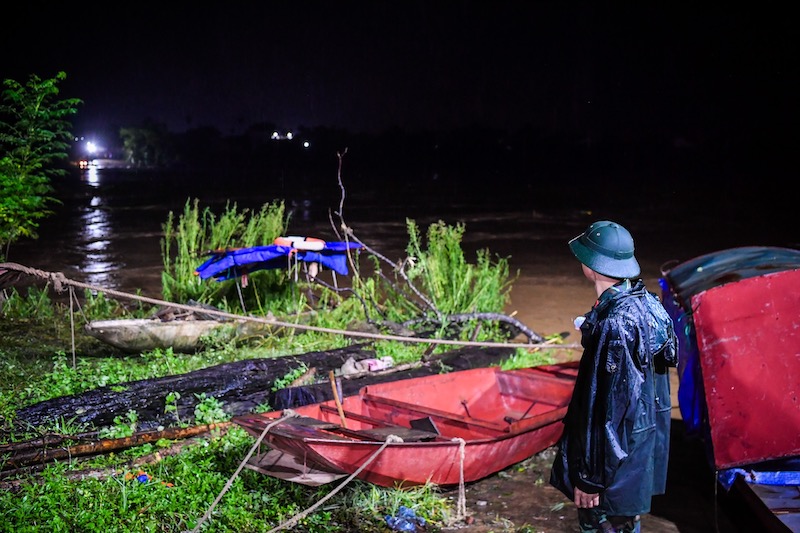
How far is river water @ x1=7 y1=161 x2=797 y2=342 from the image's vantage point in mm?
12554

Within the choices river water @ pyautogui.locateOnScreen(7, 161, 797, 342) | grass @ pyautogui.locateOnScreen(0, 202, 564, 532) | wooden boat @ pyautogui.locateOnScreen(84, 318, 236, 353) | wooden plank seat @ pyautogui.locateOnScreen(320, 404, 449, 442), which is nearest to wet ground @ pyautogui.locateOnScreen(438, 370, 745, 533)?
grass @ pyautogui.locateOnScreen(0, 202, 564, 532)

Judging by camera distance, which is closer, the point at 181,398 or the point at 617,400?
the point at 617,400

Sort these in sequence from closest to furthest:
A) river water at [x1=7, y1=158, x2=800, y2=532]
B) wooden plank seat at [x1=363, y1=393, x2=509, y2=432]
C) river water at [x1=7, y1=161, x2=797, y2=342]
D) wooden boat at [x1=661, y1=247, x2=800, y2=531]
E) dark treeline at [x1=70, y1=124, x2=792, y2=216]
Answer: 1. wooden boat at [x1=661, y1=247, x2=800, y2=531]
2. wooden plank seat at [x1=363, y1=393, x2=509, y2=432]
3. river water at [x1=7, y1=158, x2=800, y2=532]
4. river water at [x1=7, y1=161, x2=797, y2=342]
5. dark treeline at [x1=70, y1=124, x2=792, y2=216]

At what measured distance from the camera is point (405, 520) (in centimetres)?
452

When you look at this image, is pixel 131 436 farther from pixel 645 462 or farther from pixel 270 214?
pixel 270 214

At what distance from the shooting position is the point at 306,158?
256 feet

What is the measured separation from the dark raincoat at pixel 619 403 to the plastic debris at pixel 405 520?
5.69ft

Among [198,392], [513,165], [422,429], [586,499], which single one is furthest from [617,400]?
[513,165]

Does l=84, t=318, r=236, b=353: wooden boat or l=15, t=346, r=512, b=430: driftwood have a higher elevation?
l=84, t=318, r=236, b=353: wooden boat

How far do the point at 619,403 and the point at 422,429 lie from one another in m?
2.62

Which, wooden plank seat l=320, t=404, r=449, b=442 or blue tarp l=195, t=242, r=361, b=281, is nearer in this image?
wooden plank seat l=320, t=404, r=449, b=442

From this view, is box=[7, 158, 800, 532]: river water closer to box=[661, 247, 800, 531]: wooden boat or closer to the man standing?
box=[661, 247, 800, 531]: wooden boat

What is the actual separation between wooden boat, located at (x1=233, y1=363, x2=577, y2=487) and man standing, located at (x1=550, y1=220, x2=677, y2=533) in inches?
61.8

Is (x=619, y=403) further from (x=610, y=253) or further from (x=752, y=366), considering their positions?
(x=752, y=366)
